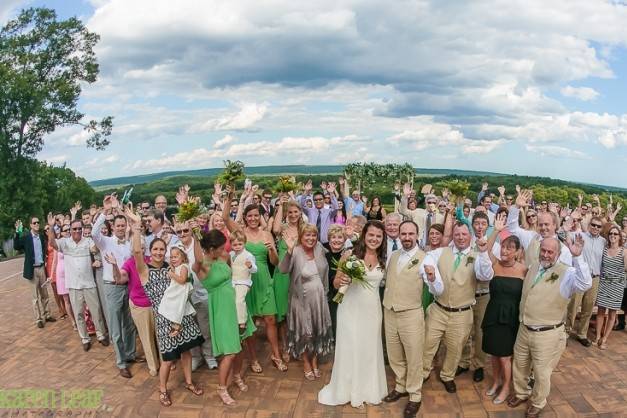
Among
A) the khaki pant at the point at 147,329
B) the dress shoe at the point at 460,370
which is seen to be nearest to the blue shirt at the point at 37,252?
the khaki pant at the point at 147,329

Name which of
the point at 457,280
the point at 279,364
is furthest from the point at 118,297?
the point at 457,280

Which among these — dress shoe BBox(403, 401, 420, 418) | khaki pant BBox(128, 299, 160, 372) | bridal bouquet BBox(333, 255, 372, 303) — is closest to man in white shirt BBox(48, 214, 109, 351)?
khaki pant BBox(128, 299, 160, 372)

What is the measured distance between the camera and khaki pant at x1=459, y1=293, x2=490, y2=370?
6.11m

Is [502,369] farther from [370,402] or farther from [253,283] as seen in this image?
[253,283]

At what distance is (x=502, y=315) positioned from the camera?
539 centimetres

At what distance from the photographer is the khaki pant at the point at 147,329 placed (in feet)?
20.2

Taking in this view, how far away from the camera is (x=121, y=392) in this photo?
6168 mm

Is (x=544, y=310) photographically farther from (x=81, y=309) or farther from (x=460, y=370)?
(x=81, y=309)

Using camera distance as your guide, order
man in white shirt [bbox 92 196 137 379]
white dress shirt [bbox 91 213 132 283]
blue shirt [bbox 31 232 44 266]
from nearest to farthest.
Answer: man in white shirt [bbox 92 196 137 379], white dress shirt [bbox 91 213 132 283], blue shirt [bbox 31 232 44 266]

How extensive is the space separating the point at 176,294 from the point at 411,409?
3.14 m

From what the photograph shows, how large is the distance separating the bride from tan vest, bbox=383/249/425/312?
0.17 meters

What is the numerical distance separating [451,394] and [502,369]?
2.36ft

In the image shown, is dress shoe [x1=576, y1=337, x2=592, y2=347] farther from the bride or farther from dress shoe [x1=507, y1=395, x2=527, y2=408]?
the bride

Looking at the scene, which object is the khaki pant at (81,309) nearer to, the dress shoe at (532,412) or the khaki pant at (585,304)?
the dress shoe at (532,412)
